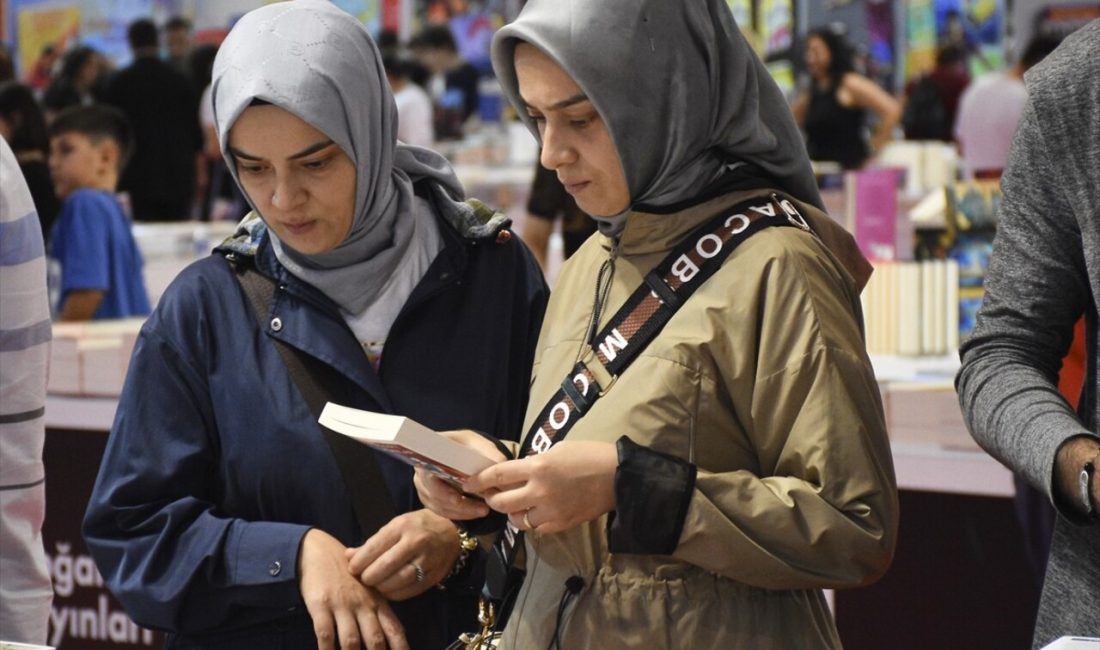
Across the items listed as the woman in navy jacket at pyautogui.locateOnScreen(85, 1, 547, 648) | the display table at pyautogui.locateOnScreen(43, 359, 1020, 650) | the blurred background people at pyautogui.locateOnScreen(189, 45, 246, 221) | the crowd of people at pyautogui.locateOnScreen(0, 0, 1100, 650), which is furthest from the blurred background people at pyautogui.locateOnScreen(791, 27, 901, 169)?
the woman in navy jacket at pyautogui.locateOnScreen(85, 1, 547, 648)

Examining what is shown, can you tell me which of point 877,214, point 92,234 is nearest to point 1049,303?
point 877,214

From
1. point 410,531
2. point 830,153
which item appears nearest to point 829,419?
point 410,531

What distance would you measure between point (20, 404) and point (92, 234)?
115 inches

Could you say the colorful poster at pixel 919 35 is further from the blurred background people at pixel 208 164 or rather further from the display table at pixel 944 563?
the display table at pixel 944 563

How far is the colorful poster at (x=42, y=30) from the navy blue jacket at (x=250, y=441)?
14.7 meters

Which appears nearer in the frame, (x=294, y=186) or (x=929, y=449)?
(x=294, y=186)

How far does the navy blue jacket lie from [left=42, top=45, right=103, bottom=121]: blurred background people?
8.04 meters

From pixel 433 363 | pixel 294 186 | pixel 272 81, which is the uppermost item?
pixel 272 81

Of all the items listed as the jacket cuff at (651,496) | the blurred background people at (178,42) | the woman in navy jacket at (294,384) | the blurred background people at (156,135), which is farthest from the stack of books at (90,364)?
the blurred background people at (178,42)

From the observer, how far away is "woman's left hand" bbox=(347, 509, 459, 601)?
189 cm

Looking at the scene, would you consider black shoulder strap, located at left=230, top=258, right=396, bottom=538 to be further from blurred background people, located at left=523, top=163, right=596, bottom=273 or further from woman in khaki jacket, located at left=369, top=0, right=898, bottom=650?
blurred background people, located at left=523, top=163, right=596, bottom=273

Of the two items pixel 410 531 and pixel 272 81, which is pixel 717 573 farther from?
pixel 272 81

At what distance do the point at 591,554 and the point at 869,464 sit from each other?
30 centimetres

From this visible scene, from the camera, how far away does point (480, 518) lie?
1.82m
